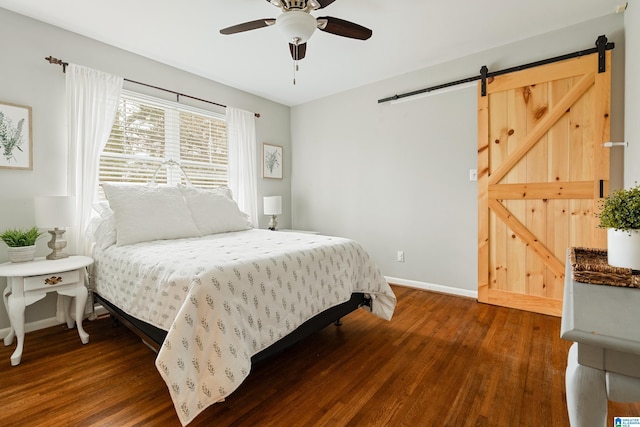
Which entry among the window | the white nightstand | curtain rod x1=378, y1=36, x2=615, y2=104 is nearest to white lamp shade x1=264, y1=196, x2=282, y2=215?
the window

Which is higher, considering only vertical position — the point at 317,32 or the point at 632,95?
the point at 317,32

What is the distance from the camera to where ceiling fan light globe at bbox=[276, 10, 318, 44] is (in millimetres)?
1903

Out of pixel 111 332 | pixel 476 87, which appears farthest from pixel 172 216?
pixel 476 87

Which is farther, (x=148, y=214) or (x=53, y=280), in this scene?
(x=148, y=214)

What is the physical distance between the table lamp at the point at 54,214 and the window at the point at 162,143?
592 millimetres

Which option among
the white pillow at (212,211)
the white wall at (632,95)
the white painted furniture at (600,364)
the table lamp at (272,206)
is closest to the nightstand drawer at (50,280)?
the white pillow at (212,211)

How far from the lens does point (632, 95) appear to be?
2123 millimetres

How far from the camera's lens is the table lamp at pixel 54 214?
2.26 m

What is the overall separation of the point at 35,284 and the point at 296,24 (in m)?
2.45

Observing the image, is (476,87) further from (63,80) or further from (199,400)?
(63,80)

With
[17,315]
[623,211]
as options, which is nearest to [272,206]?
[17,315]

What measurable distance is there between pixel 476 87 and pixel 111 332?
401 cm

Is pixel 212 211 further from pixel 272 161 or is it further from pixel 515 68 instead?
pixel 515 68

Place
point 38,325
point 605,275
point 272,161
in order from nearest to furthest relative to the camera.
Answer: point 605,275
point 38,325
point 272,161
